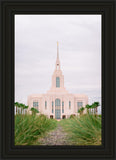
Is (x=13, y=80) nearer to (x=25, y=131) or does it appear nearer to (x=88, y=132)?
(x=25, y=131)

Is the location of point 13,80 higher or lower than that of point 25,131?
higher

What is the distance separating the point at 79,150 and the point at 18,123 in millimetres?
1004

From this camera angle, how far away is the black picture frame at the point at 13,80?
1.95m

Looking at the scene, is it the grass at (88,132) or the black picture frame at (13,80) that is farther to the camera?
the grass at (88,132)

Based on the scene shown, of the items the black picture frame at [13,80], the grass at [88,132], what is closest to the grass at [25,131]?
the black picture frame at [13,80]

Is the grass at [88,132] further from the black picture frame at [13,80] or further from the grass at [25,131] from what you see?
the grass at [25,131]

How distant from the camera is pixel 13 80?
2039mm

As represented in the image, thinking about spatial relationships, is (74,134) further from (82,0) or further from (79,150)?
(82,0)

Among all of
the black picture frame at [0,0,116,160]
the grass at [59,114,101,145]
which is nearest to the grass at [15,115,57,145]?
the black picture frame at [0,0,116,160]

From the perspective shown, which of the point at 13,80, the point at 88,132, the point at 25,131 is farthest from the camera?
the point at 25,131

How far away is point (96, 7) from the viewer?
2041 millimetres

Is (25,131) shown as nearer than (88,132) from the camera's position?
No

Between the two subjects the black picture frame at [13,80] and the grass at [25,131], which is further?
the grass at [25,131]

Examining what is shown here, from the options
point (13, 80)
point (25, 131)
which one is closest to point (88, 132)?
point (25, 131)
